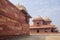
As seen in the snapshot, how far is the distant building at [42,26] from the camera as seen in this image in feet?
108

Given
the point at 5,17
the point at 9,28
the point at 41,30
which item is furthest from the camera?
the point at 41,30

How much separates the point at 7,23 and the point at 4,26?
0.32m

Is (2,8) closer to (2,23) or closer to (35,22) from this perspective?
(2,23)

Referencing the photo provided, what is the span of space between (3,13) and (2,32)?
2.14 ft

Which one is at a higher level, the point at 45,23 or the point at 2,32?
the point at 45,23

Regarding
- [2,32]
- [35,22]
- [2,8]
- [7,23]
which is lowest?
[2,32]

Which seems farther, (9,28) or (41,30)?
(41,30)

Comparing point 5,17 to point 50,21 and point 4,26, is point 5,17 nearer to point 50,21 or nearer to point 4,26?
point 4,26

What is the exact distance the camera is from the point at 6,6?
5.38 meters

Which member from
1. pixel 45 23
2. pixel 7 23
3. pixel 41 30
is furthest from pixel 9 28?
pixel 45 23

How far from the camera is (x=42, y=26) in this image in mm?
34125

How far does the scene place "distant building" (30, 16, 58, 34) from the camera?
3301 cm

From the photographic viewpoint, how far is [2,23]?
5.10 metres

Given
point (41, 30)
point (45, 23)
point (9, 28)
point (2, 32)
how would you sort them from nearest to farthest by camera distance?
point (2, 32), point (9, 28), point (41, 30), point (45, 23)
